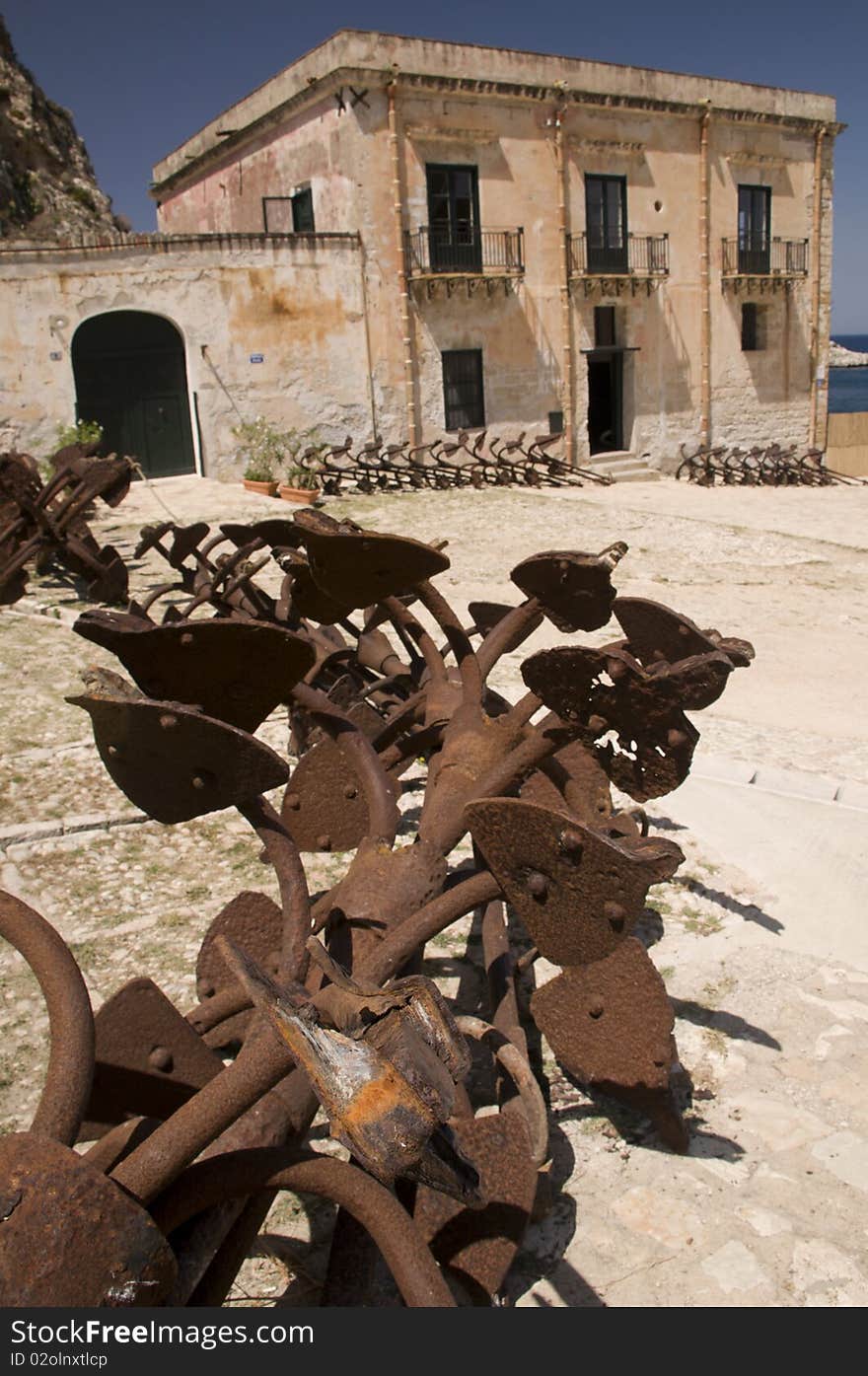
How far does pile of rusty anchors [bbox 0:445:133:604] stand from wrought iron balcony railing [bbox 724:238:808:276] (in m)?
20.4

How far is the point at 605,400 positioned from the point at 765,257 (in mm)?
5163

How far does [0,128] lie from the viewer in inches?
1106

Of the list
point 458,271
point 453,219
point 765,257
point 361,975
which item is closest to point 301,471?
point 458,271

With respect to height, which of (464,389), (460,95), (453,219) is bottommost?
(464,389)

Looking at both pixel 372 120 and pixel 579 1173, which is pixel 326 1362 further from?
pixel 372 120

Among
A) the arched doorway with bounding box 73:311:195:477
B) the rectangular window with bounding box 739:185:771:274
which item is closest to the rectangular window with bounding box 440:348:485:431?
the arched doorway with bounding box 73:311:195:477

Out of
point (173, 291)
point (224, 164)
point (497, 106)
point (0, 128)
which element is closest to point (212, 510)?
point (173, 291)

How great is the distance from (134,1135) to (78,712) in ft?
14.5

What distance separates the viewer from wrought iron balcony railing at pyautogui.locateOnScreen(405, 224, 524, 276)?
67.8ft

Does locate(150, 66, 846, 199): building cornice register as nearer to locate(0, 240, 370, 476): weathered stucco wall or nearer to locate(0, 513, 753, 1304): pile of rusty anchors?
locate(0, 240, 370, 476): weathered stucco wall

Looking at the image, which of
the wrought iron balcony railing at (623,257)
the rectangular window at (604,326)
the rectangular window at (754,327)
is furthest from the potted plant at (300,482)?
the rectangular window at (754,327)

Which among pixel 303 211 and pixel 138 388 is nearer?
pixel 138 388

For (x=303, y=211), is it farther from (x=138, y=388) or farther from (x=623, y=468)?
(x=623, y=468)

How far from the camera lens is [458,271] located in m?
21.1
